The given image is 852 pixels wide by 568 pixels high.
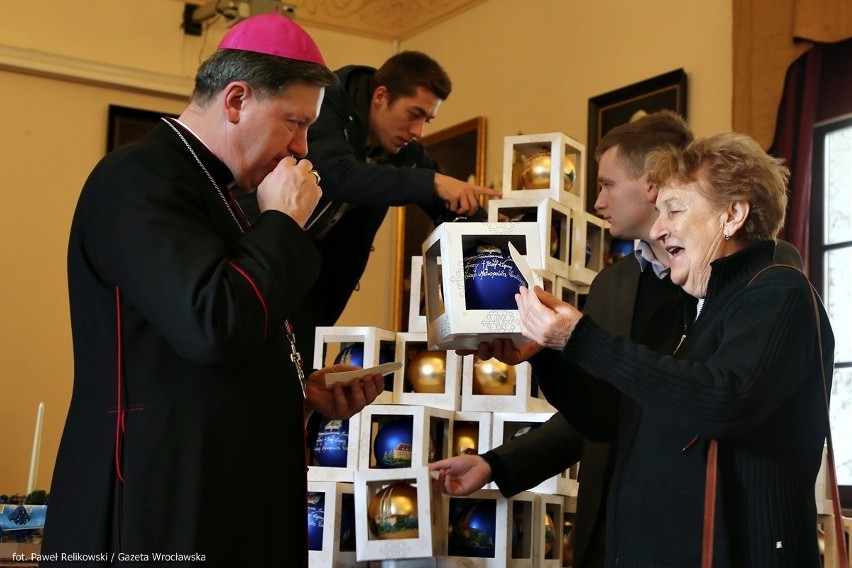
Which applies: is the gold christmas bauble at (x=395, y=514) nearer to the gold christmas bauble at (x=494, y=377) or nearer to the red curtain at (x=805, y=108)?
the gold christmas bauble at (x=494, y=377)

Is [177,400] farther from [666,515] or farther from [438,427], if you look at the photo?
[438,427]

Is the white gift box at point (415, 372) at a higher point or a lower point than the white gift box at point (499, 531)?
higher

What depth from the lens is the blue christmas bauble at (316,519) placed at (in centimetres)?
353

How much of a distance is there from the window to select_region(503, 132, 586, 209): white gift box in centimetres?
187

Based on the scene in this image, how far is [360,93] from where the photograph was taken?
4062 millimetres

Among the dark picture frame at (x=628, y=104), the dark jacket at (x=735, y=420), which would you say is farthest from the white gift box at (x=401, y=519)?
the dark picture frame at (x=628, y=104)

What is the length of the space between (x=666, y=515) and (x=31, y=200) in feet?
18.8

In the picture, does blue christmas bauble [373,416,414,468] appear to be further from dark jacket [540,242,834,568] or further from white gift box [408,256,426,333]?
dark jacket [540,242,834,568]

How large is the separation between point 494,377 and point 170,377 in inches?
81.5

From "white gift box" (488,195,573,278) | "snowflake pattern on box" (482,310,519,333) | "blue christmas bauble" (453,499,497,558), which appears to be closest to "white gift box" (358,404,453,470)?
"blue christmas bauble" (453,499,497,558)

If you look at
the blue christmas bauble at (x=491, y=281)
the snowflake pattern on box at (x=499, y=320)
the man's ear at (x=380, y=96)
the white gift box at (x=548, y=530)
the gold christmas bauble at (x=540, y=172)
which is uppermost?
the man's ear at (x=380, y=96)

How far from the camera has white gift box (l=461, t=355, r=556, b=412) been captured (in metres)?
3.74

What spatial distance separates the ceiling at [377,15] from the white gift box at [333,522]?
485 centimetres

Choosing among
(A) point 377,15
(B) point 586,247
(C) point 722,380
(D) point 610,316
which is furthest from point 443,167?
(C) point 722,380
